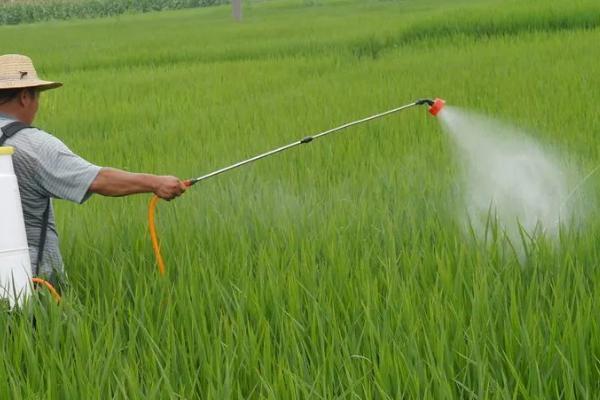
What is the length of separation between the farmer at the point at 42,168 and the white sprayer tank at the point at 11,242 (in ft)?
0.75

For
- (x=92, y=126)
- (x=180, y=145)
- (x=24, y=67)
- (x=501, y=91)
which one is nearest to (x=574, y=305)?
(x=24, y=67)

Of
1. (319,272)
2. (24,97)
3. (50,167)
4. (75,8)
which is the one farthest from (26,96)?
(75,8)

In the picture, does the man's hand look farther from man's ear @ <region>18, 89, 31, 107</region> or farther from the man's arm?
man's ear @ <region>18, 89, 31, 107</region>

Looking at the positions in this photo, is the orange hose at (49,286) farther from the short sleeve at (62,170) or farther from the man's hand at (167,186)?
the man's hand at (167,186)

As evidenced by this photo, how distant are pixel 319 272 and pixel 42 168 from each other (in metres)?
0.77

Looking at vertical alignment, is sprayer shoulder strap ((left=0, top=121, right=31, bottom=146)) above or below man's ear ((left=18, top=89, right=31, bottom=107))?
below

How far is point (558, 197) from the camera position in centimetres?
303

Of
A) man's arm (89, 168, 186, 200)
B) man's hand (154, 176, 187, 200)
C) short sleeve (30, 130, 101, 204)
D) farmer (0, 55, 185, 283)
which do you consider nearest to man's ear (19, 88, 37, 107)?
farmer (0, 55, 185, 283)

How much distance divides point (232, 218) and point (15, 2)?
116 feet

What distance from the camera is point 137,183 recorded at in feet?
7.93

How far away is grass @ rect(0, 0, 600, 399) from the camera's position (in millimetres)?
1738

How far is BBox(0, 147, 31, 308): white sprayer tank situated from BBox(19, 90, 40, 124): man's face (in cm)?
37

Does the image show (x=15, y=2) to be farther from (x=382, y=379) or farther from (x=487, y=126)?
(x=382, y=379)

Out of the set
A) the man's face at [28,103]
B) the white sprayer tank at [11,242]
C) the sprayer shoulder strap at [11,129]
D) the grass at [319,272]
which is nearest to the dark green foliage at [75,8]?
the grass at [319,272]
